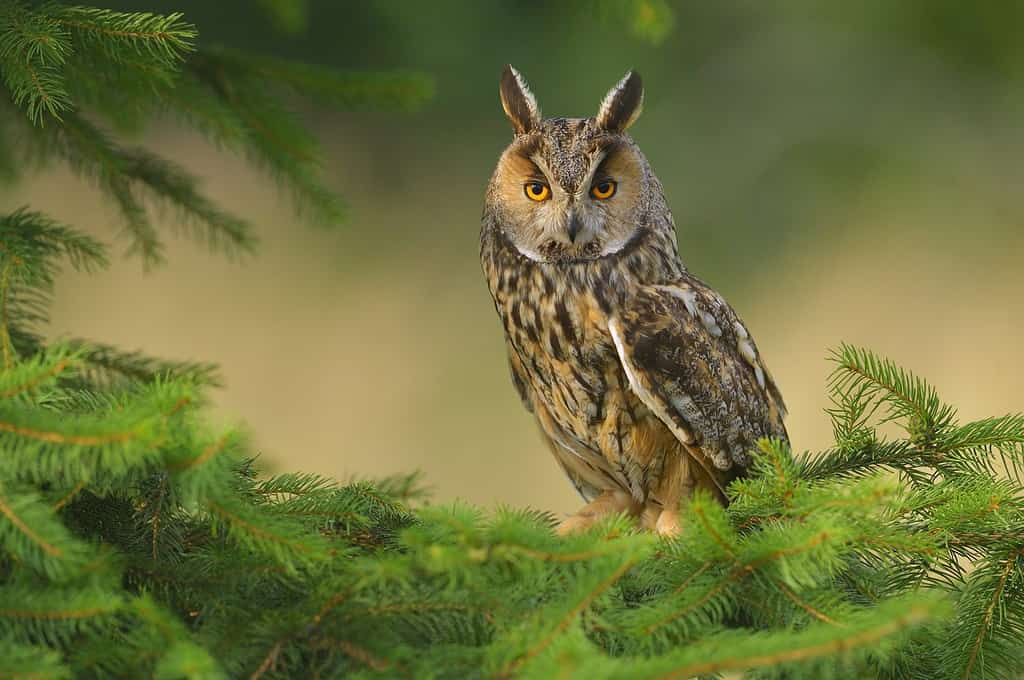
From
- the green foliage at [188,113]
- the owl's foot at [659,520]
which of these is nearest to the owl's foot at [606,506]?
the owl's foot at [659,520]

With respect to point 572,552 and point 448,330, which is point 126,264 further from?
point 572,552

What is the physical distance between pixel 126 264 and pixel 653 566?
13.2 ft

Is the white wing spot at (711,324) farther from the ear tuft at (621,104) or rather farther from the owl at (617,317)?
the ear tuft at (621,104)

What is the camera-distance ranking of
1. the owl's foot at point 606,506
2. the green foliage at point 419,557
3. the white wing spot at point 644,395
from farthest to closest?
the owl's foot at point 606,506 → the white wing spot at point 644,395 → the green foliage at point 419,557

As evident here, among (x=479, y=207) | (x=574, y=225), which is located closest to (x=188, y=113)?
(x=574, y=225)

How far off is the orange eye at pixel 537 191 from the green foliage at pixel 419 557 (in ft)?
1.47

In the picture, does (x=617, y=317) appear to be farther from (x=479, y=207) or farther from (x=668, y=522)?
(x=479, y=207)

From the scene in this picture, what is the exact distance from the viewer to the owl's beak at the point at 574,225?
1354mm

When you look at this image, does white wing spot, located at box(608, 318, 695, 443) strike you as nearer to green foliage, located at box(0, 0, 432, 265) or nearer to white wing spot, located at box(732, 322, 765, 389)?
white wing spot, located at box(732, 322, 765, 389)

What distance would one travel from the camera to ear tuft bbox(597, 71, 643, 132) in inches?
54.0

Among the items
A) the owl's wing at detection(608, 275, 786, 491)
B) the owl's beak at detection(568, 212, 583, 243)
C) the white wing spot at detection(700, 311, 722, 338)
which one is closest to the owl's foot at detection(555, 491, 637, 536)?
the owl's wing at detection(608, 275, 786, 491)

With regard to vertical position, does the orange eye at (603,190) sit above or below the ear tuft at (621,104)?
below

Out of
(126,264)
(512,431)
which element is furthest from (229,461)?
(126,264)

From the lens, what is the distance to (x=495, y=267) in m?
1.48
